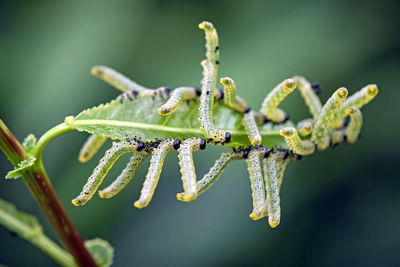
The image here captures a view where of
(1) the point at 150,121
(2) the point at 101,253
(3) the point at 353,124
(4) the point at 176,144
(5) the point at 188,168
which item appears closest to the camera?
(5) the point at 188,168

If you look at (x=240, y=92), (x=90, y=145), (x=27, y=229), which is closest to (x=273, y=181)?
(x=90, y=145)

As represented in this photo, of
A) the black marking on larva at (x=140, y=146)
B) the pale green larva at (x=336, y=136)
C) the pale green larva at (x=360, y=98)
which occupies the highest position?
the black marking on larva at (x=140, y=146)

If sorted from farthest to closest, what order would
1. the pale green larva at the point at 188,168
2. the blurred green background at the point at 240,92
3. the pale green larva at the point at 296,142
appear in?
the blurred green background at the point at 240,92, the pale green larva at the point at 296,142, the pale green larva at the point at 188,168

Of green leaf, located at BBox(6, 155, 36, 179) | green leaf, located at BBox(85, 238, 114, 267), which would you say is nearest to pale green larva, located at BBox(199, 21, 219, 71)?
green leaf, located at BBox(6, 155, 36, 179)

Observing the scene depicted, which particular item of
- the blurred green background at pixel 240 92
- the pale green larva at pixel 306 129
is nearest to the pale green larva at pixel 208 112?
the pale green larva at pixel 306 129

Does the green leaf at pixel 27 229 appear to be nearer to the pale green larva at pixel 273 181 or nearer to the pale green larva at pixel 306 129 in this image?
the pale green larva at pixel 273 181

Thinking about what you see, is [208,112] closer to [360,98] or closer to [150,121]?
[150,121]

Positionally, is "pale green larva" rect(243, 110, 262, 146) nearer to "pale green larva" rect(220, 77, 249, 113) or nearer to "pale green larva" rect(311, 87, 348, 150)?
"pale green larva" rect(220, 77, 249, 113)
